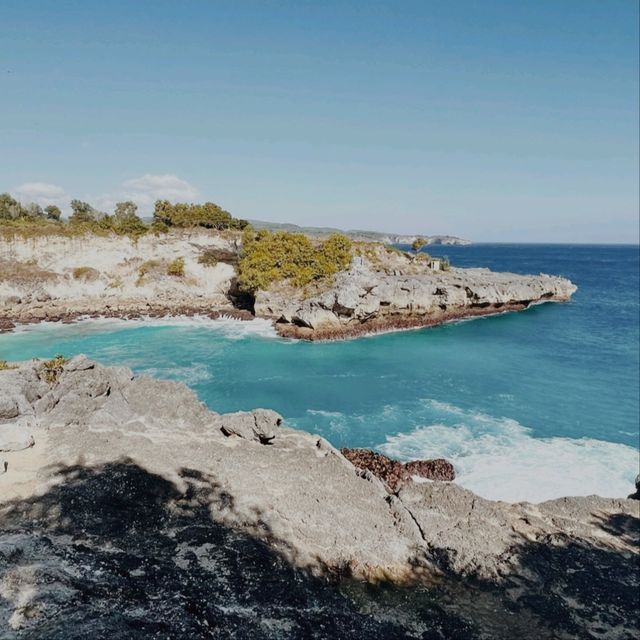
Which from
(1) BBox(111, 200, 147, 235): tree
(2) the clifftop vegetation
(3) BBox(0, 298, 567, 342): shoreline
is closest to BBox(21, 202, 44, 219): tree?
(2) the clifftop vegetation

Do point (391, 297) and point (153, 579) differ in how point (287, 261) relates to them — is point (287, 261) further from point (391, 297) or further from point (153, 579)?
point (153, 579)

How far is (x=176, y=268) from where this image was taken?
196 feet

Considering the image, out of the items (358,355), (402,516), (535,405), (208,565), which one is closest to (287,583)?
(208,565)

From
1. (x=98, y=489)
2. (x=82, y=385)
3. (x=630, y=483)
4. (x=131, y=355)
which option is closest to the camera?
(x=98, y=489)

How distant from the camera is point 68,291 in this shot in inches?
2251

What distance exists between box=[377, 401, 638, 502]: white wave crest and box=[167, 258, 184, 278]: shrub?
44.7 metres

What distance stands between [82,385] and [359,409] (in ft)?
53.3

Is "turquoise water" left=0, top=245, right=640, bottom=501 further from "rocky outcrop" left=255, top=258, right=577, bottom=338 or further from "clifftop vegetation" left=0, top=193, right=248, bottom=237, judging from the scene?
"clifftop vegetation" left=0, top=193, right=248, bottom=237

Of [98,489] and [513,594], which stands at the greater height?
[98,489]

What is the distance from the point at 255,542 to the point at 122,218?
6690 cm

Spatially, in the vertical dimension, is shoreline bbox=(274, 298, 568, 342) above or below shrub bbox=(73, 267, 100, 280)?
below

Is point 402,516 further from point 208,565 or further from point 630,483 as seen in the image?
point 630,483

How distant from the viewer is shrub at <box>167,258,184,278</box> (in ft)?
196

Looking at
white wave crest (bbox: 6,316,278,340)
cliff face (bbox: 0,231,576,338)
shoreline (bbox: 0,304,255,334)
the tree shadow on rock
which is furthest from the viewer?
shoreline (bbox: 0,304,255,334)
